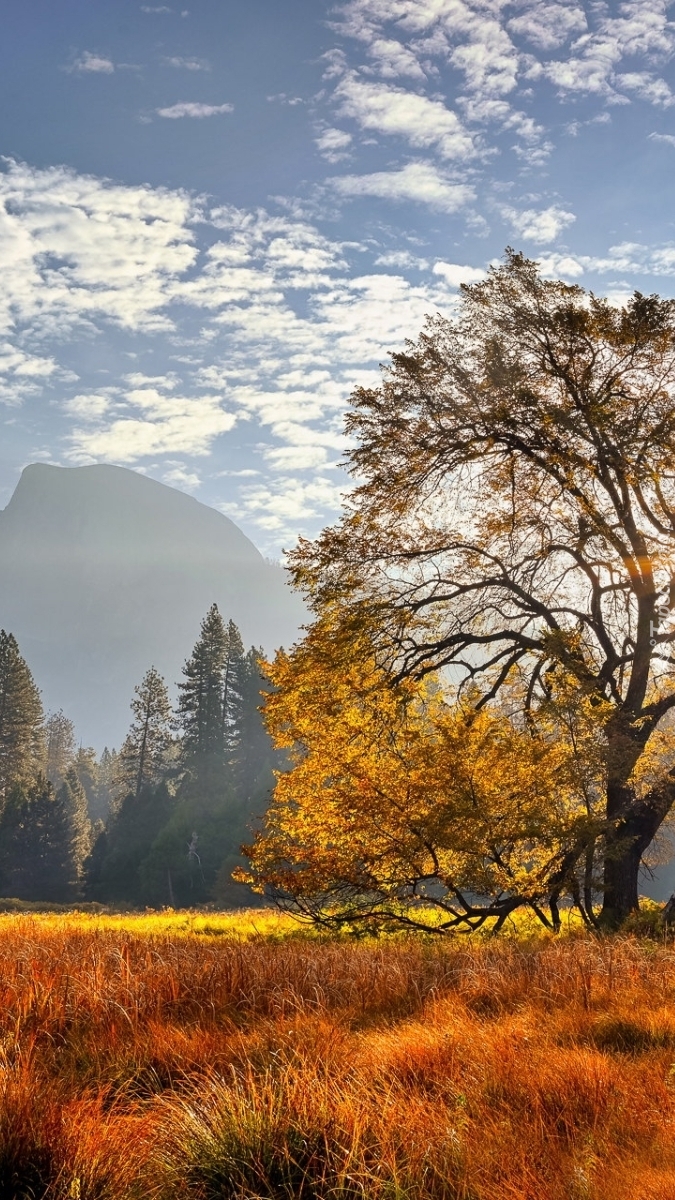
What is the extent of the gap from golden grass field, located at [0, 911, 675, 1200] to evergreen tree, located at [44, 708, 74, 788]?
116m

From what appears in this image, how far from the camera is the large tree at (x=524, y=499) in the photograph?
1299 centimetres

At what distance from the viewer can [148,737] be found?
75.5 meters

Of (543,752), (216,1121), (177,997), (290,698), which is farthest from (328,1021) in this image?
(290,698)

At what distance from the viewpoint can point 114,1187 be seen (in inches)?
102

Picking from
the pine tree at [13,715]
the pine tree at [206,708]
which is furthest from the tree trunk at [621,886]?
the pine tree at [13,715]

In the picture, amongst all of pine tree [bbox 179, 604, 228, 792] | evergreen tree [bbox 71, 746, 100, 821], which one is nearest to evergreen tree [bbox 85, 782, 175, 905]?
pine tree [bbox 179, 604, 228, 792]

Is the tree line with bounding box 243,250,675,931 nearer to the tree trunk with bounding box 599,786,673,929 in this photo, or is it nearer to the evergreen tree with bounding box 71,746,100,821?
the tree trunk with bounding box 599,786,673,929

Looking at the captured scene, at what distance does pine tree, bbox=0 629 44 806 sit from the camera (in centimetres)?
6838

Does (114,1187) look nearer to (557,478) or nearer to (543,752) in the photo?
(543,752)

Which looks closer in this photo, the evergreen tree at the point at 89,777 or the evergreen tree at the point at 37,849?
the evergreen tree at the point at 37,849

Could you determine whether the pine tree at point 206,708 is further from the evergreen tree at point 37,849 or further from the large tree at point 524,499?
the large tree at point 524,499

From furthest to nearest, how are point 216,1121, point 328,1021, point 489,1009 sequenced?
point 489,1009, point 328,1021, point 216,1121

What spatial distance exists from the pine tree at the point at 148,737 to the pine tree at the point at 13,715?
922cm

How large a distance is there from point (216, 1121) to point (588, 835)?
357 inches
